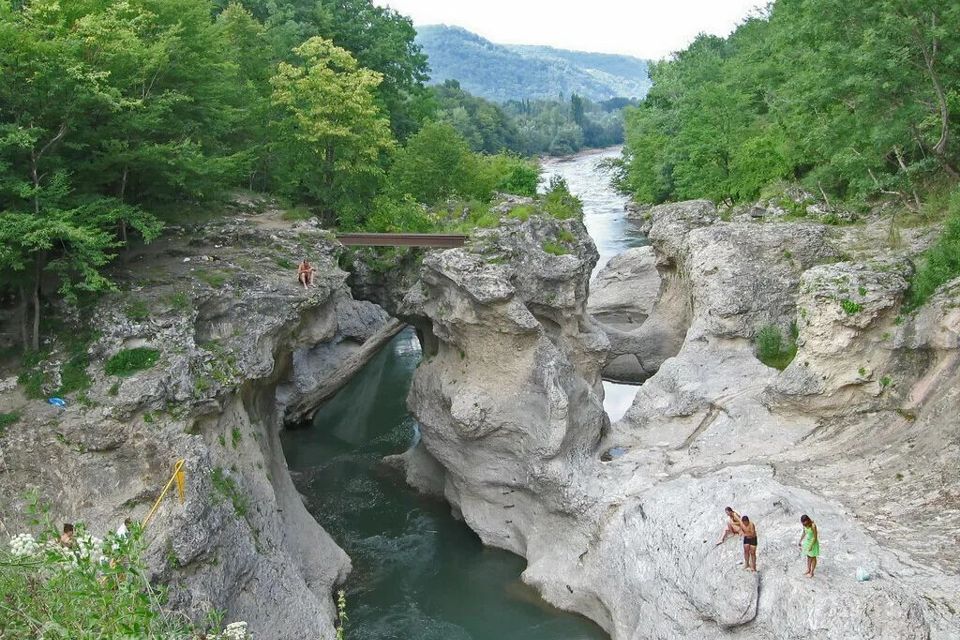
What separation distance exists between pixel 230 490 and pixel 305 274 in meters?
6.19

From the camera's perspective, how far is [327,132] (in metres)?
25.8

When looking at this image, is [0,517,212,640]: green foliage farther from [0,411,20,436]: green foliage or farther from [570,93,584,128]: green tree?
[570,93,584,128]: green tree

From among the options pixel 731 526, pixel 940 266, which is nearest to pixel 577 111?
pixel 940 266

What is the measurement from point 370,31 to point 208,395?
27516 millimetres

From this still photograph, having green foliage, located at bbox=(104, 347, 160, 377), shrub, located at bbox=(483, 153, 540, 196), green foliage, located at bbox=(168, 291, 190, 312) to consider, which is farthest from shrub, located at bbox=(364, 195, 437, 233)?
green foliage, located at bbox=(104, 347, 160, 377)

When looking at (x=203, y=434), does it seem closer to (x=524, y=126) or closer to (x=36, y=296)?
(x=36, y=296)

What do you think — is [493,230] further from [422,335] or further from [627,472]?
[627,472]

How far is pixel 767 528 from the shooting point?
15180 mm

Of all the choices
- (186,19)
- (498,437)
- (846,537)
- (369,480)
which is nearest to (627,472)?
(498,437)

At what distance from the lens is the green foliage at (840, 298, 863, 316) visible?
18000 millimetres

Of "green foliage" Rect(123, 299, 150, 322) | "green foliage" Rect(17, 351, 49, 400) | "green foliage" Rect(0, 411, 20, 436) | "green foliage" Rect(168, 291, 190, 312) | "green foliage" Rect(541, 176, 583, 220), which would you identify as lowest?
"green foliage" Rect(0, 411, 20, 436)

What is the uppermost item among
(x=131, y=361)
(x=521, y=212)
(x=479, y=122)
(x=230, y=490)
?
(x=521, y=212)

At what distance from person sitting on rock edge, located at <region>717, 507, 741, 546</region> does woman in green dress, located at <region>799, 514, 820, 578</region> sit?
1.37 m

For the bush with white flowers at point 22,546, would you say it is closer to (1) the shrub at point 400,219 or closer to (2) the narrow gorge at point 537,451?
(2) the narrow gorge at point 537,451
